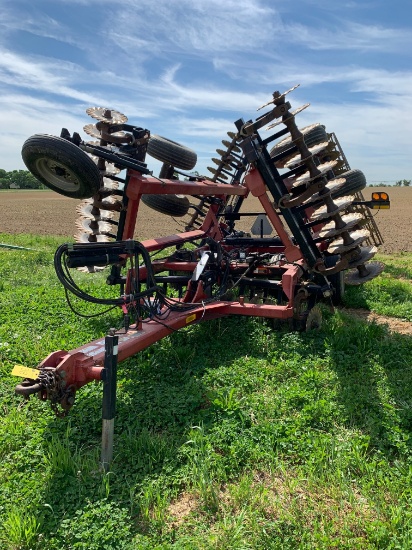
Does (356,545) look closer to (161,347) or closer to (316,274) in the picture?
(161,347)

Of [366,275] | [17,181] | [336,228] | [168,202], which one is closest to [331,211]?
[336,228]

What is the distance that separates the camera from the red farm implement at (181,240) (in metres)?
3.74

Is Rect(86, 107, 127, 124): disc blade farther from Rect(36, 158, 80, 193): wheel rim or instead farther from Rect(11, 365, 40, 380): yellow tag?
Rect(11, 365, 40, 380): yellow tag

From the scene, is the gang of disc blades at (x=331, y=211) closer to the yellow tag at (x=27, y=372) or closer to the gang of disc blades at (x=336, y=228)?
the gang of disc blades at (x=336, y=228)

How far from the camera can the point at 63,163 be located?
4223 millimetres

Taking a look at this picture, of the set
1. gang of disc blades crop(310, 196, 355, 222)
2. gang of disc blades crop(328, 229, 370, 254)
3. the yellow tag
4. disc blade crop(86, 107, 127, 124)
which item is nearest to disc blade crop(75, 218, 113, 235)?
disc blade crop(86, 107, 127, 124)

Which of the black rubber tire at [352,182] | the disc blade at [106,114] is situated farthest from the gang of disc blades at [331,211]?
the disc blade at [106,114]

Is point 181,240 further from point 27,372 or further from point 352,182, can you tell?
point 27,372

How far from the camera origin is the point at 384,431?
361 centimetres

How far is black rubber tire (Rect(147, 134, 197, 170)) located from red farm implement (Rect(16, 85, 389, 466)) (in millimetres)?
18

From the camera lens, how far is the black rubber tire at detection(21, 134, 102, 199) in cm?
416

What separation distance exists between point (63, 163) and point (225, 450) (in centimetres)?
285

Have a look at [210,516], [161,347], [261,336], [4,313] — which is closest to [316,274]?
[261,336]

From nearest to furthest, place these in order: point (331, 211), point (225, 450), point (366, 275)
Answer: point (225, 450) → point (331, 211) → point (366, 275)
